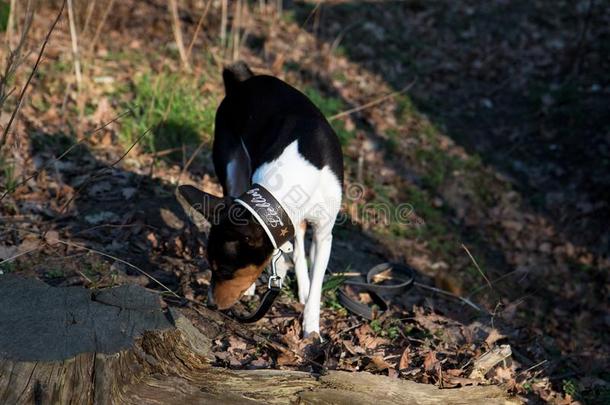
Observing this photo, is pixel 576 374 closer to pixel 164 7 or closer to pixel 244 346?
pixel 244 346

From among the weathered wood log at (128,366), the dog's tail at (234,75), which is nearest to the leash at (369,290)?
the weathered wood log at (128,366)

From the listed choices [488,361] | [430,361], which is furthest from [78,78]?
[488,361]

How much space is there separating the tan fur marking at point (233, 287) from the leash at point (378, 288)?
864 mm

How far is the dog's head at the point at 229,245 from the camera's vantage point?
366 centimetres

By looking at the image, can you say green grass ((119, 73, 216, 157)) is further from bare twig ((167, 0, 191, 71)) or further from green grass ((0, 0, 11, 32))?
green grass ((0, 0, 11, 32))

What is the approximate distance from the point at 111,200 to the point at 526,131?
5398 mm

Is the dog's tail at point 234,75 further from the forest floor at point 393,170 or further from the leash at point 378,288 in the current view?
the leash at point 378,288

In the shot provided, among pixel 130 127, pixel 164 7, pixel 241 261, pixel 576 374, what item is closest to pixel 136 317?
pixel 241 261

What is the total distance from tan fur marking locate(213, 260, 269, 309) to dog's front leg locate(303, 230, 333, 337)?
425 millimetres

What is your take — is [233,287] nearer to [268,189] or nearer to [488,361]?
[268,189]

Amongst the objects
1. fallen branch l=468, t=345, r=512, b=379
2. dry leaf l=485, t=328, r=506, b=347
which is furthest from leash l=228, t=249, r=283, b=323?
dry leaf l=485, t=328, r=506, b=347

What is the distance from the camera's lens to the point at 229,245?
3723 mm

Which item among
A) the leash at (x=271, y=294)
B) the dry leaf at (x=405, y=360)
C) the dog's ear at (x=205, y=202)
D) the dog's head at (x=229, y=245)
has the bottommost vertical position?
the dry leaf at (x=405, y=360)

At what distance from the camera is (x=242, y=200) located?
3.59 m
